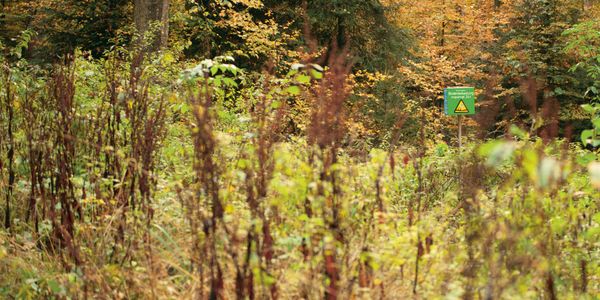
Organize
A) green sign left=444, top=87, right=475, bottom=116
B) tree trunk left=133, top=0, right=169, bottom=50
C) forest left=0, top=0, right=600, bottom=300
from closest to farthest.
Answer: forest left=0, top=0, right=600, bottom=300
tree trunk left=133, top=0, right=169, bottom=50
green sign left=444, top=87, right=475, bottom=116

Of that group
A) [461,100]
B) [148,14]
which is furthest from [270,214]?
[461,100]

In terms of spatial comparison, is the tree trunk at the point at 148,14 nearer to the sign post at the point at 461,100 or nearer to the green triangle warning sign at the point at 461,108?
the sign post at the point at 461,100

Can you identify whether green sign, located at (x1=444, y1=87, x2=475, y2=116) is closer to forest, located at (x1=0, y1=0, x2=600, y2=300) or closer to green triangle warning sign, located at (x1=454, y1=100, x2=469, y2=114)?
green triangle warning sign, located at (x1=454, y1=100, x2=469, y2=114)

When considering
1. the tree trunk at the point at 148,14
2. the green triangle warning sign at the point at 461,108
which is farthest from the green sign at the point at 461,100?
the tree trunk at the point at 148,14

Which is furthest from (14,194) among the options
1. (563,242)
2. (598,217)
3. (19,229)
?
(598,217)

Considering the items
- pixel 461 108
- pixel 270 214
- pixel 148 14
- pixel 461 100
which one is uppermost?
pixel 148 14

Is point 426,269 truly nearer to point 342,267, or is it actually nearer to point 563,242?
point 342,267

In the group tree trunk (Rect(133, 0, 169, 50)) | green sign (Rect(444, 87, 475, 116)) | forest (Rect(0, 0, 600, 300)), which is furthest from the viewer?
green sign (Rect(444, 87, 475, 116))

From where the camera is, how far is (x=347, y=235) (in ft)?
9.69

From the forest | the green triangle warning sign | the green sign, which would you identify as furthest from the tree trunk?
the green triangle warning sign

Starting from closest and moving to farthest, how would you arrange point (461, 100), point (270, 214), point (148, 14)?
point (270, 214), point (148, 14), point (461, 100)

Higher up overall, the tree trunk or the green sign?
the tree trunk

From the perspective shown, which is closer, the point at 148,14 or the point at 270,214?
the point at 270,214

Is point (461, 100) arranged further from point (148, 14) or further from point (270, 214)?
point (270, 214)
